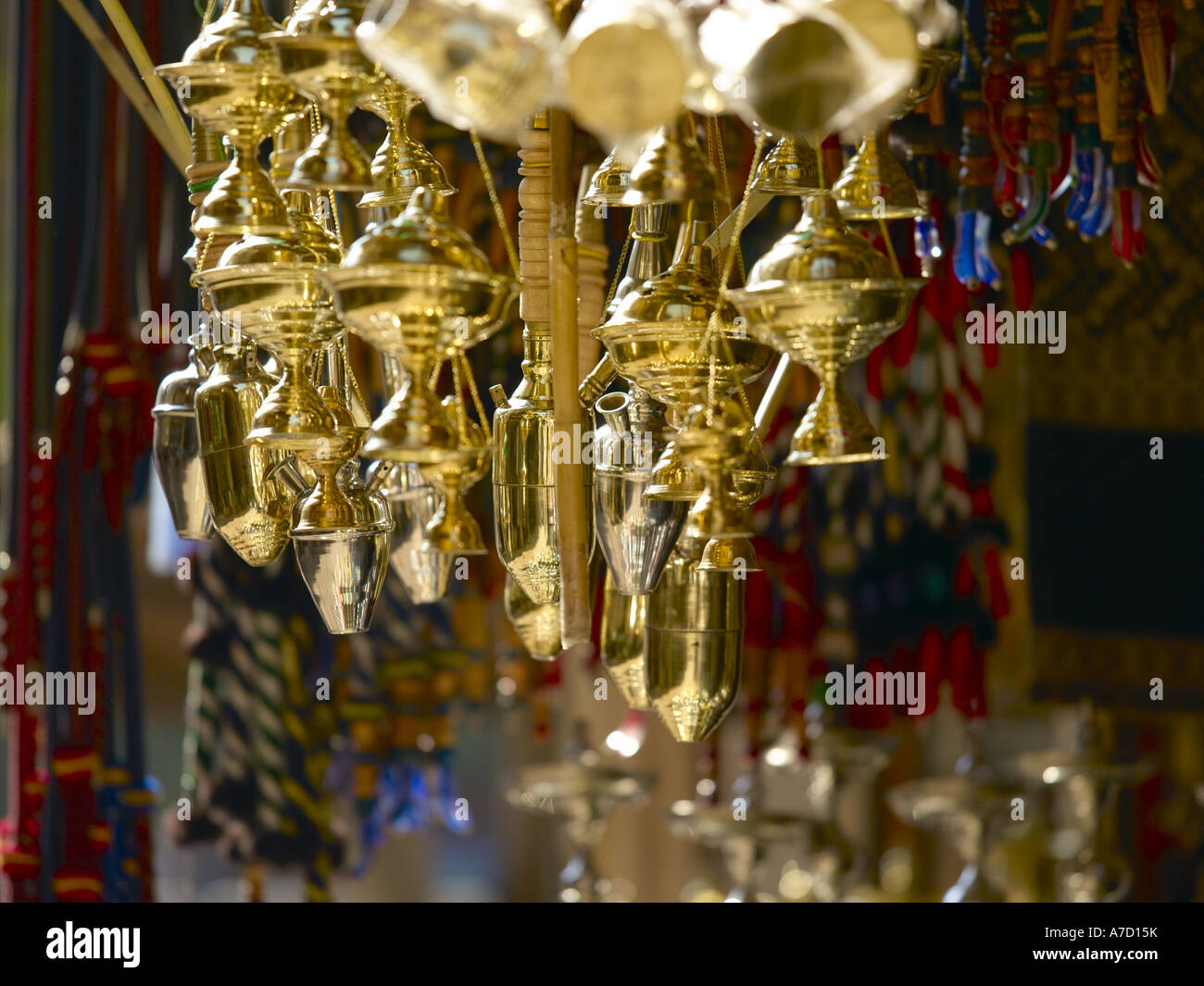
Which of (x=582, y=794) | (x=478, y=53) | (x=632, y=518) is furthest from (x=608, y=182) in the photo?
(x=582, y=794)

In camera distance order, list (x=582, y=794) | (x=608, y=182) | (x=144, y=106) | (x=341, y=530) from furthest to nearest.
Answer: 1. (x=582, y=794)
2. (x=144, y=106)
3. (x=608, y=182)
4. (x=341, y=530)

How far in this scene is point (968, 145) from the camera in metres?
1.75

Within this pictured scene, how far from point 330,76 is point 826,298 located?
309mm

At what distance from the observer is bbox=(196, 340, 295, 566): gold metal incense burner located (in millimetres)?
1112

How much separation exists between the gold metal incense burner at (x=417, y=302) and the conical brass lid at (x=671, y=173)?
0.09 m

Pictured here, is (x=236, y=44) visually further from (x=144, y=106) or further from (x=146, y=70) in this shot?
(x=144, y=106)

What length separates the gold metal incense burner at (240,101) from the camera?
94cm

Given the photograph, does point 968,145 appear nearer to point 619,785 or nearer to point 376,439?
point 376,439

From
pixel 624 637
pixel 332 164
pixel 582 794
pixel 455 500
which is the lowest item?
pixel 582 794

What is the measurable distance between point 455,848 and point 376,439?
88.4 inches

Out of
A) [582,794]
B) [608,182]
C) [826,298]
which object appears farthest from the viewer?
[582,794]

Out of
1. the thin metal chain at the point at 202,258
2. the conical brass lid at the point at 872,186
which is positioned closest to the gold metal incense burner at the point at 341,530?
the thin metal chain at the point at 202,258

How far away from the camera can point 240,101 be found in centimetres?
95
